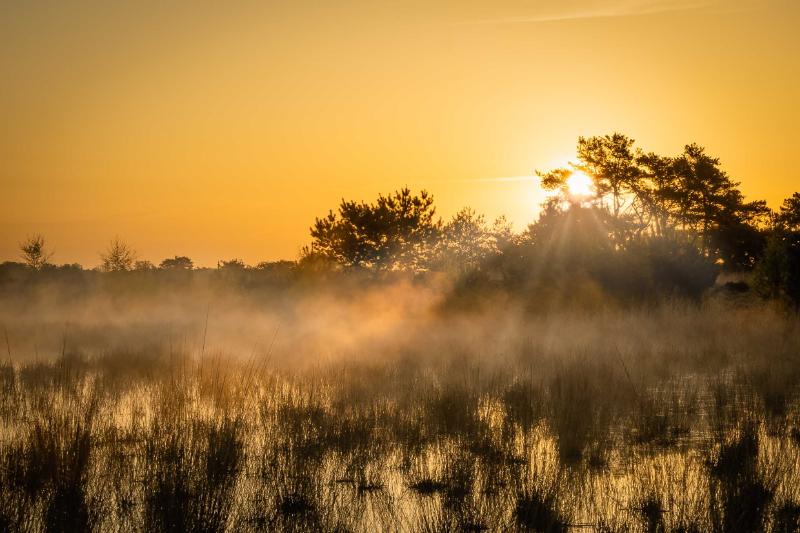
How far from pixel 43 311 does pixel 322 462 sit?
119 ft

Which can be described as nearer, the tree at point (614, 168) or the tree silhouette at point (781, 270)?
the tree silhouette at point (781, 270)

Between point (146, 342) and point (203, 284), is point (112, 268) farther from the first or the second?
point (146, 342)

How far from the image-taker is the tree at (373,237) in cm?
5209

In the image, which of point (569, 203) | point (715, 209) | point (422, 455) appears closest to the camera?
point (422, 455)

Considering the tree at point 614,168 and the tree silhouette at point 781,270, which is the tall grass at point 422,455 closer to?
the tree silhouette at point 781,270

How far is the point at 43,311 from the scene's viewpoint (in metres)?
40.0

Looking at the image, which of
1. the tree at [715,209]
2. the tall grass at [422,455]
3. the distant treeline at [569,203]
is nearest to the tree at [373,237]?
the distant treeline at [569,203]

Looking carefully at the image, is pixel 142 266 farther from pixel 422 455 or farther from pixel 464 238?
pixel 422 455

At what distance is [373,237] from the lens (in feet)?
173

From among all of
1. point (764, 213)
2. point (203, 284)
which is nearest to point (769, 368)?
point (203, 284)

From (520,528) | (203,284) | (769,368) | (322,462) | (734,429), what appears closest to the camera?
(520,528)

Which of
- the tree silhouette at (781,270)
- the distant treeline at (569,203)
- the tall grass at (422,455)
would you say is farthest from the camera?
the distant treeline at (569,203)

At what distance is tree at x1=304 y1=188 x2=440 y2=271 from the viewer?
52.1 metres

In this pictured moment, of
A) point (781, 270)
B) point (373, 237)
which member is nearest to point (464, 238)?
point (373, 237)
